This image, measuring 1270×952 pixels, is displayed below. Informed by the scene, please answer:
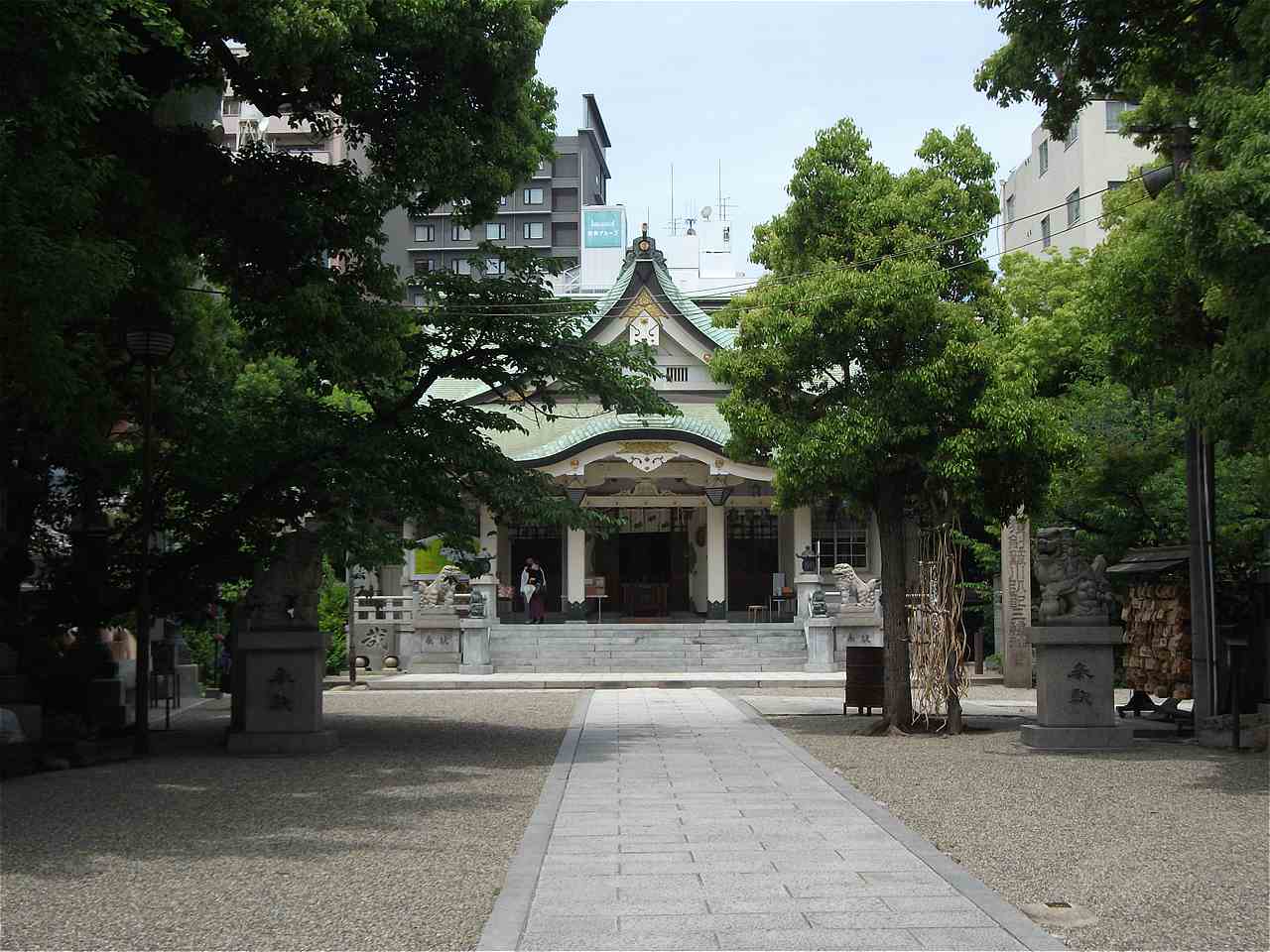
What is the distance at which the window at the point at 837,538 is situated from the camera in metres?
34.2

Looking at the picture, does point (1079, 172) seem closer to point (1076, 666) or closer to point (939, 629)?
point (939, 629)

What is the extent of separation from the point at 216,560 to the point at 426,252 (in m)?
67.6

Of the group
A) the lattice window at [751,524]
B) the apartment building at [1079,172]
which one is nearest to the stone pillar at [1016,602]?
the lattice window at [751,524]

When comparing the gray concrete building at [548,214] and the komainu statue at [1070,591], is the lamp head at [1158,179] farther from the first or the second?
the gray concrete building at [548,214]

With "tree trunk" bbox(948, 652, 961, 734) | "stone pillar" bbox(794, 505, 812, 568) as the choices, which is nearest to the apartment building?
"stone pillar" bbox(794, 505, 812, 568)

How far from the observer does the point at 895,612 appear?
1605 centimetres

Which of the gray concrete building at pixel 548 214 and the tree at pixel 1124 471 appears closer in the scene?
the tree at pixel 1124 471

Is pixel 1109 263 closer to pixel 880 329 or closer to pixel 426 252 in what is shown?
pixel 880 329

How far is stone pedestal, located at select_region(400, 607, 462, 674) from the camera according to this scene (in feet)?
93.9

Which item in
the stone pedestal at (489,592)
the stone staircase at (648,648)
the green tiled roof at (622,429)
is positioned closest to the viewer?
the stone staircase at (648,648)

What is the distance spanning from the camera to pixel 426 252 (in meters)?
80.4

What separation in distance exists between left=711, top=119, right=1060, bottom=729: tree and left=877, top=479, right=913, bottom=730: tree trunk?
0.8 inches

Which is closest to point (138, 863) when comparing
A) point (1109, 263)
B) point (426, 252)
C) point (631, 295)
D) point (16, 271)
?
point (16, 271)

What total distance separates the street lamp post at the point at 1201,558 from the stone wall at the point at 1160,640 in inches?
50.8
